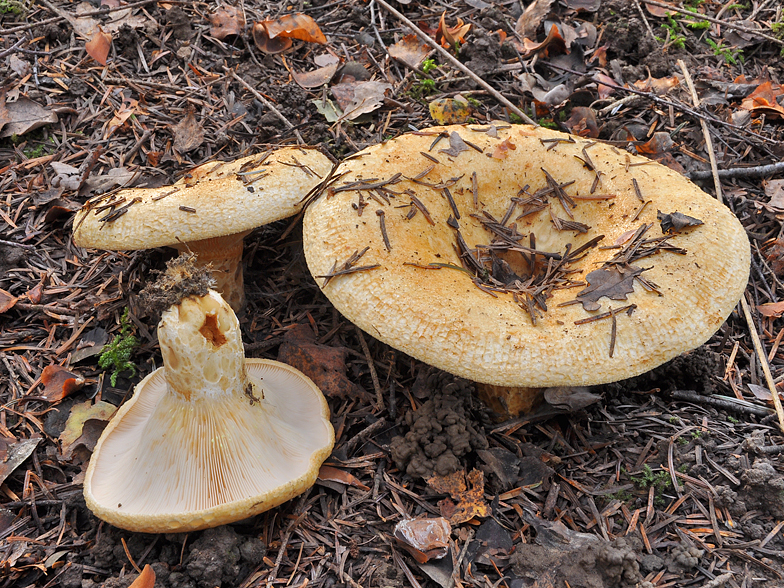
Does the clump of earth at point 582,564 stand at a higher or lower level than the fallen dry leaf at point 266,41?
lower

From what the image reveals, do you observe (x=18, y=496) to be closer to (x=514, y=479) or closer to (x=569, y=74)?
(x=514, y=479)

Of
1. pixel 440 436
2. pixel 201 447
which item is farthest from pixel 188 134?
pixel 440 436

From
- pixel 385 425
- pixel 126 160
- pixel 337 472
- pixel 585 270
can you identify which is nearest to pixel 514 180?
pixel 585 270

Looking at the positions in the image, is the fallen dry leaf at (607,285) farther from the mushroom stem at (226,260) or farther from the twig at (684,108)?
the twig at (684,108)

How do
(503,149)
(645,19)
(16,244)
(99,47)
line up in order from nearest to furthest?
(503,149) < (16,244) < (99,47) < (645,19)

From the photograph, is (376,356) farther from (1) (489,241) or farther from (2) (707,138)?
(2) (707,138)

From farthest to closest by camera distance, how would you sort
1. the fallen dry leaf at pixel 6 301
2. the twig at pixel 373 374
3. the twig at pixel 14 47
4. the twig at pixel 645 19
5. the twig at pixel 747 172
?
the twig at pixel 645 19, the twig at pixel 14 47, the twig at pixel 747 172, the fallen dry leaf at pixel 6 301, the twig at pixel 373 374

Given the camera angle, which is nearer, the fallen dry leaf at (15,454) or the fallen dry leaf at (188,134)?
the fallen dry leaf at (15,454)

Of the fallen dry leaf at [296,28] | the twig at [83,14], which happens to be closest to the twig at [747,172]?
the fallen dry leaf at [296,28]
